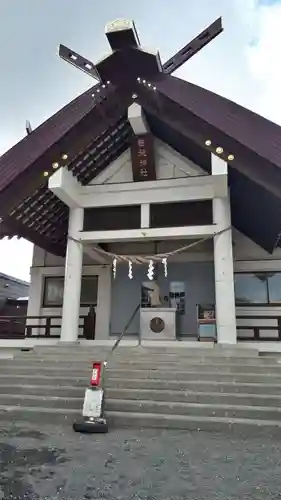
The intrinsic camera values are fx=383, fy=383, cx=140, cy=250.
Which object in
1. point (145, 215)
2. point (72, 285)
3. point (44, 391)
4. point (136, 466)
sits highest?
point (145, 215)

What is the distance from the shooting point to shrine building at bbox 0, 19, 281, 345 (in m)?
7.51

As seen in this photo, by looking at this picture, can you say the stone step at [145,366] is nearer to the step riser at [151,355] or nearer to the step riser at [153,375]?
the step riser at [153,375]

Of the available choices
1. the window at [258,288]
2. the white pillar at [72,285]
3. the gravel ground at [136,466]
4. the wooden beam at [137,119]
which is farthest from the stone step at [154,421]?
the window at [258,288]

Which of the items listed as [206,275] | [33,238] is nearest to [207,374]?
[206,275]

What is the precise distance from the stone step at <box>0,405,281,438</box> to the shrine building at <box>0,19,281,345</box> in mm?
3087

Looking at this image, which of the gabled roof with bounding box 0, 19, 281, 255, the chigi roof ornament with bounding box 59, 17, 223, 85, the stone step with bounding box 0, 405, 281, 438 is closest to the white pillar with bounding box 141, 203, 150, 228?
the gabled roof with bounding box 0, 19, 281, 255

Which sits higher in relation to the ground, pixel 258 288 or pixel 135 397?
pixel 258 288

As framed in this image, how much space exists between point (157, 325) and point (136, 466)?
20.4 feet

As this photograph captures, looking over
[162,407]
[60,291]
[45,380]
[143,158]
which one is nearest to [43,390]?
[45,380]

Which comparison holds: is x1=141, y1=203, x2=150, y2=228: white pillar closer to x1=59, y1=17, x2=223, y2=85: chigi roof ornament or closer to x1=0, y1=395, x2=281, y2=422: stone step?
x1=59, y1=17, x2=223, y2=85: chigi roof ornament

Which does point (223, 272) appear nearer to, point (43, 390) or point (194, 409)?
point (194, 409)

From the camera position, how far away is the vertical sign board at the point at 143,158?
29.2 feet

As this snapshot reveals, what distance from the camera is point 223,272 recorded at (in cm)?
794

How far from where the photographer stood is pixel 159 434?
4.41 metres
